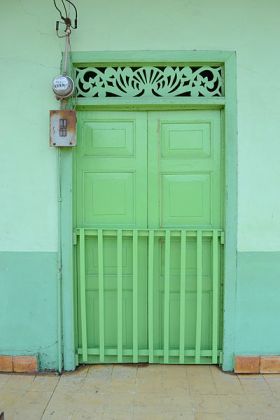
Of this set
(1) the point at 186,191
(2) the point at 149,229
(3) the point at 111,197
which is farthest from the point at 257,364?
(3) the point at 111,197

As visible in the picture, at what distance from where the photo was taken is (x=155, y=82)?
128 inches

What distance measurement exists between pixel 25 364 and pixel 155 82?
8.36 ft

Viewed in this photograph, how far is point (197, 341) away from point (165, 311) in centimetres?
37

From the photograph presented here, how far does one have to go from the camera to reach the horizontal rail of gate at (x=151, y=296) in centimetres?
329

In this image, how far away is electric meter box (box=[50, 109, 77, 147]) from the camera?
10.4ft

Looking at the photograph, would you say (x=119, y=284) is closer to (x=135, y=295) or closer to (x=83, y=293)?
(x=135, y=295)

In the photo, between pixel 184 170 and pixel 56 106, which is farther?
pixel 184 170

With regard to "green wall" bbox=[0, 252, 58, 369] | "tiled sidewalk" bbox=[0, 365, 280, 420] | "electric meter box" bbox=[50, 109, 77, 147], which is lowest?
"tiled sidewalk" bbox=[0, 365, 280, 420]

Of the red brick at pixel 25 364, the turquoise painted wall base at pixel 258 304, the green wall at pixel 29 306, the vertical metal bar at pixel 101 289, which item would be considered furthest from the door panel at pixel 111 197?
the turquoise painted wall base at pixel 258 304

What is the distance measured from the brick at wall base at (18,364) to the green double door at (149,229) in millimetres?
383

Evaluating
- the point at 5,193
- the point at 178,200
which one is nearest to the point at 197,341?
the point at 178,200

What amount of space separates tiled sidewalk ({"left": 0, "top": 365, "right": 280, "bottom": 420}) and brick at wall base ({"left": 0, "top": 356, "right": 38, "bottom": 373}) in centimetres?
6

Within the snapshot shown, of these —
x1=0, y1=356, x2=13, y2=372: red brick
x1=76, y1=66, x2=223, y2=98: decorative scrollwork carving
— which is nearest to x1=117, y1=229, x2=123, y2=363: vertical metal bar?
x1=0, y1=356, x2=13, y2=372: red brick

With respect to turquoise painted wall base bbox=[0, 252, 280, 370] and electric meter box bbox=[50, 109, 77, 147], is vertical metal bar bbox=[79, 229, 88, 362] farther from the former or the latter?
electric meter box bbox=[50, 109, 77, 147]
